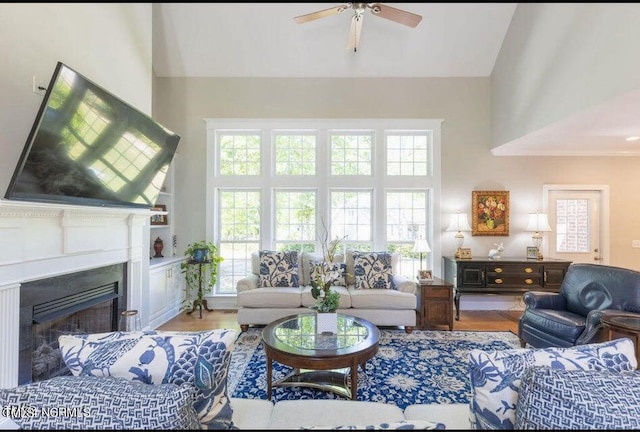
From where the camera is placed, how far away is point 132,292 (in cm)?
323

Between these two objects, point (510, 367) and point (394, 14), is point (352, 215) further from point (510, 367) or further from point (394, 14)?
point (510, 367)

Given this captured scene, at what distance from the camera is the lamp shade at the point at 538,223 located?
4.38 m

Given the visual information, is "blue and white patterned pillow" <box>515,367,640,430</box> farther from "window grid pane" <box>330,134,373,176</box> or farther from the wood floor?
"window grid pane" <box>330,134,373,176</box>

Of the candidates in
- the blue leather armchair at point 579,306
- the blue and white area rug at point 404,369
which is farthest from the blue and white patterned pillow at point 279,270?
the blue leather armchair at point 579,306

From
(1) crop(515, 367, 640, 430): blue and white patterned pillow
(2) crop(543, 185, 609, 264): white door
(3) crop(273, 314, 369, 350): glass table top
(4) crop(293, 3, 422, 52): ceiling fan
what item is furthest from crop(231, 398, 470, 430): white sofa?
(2) crop(543, 185, 609, 264): white door

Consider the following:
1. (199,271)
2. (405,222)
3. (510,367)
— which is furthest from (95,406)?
(405,222)

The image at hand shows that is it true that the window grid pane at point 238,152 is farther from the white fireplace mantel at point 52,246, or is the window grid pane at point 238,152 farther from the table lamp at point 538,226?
the table lamp at point 538,226

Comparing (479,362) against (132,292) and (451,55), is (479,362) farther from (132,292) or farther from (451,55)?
(451,55)

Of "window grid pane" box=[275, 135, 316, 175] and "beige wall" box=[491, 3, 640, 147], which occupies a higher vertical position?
"beige wall" box=[491, 3, 640, 147]

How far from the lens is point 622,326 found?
87.5 inches

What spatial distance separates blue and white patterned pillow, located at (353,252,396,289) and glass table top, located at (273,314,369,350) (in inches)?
42.8

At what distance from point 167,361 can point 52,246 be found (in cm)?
187

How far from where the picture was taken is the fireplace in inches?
81.8

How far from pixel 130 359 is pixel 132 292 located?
2.50 m
